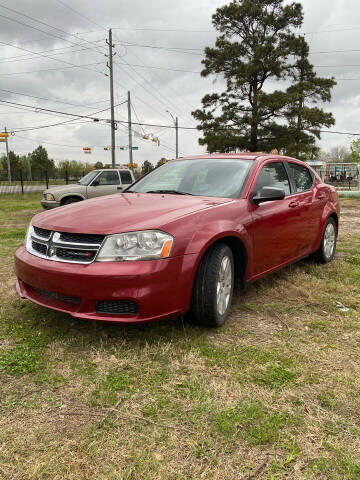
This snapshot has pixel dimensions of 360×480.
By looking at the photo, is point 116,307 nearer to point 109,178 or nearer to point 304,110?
point 109,178

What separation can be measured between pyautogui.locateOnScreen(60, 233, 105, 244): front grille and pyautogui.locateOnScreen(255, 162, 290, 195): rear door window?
165cm

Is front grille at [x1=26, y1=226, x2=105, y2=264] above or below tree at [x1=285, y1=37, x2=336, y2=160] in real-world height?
below

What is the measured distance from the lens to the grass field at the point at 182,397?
5.86 feet

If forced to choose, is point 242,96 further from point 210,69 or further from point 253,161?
point 253,161

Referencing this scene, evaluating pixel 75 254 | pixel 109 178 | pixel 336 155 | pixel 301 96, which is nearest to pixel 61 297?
pixel 75 254

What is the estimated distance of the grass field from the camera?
5.86 feet

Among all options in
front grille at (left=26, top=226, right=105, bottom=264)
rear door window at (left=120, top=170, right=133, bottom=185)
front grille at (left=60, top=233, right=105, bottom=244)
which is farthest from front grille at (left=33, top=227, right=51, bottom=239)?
rear door window at (left=120, top=170, right=133, bottom=185)

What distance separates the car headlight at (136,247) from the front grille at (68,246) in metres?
0.08

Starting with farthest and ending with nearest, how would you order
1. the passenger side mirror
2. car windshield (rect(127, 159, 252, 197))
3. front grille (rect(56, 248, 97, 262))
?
car windshield (rect(127, 159, 252, 197)) < the passenger side mirror < front grille (rect(56, 248, 97, 262))

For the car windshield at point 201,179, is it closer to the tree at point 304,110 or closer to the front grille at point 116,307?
the front grille at point 116,307

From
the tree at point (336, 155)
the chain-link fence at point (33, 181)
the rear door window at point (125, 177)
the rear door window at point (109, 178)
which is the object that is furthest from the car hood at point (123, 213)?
the tree at point (336, 155)

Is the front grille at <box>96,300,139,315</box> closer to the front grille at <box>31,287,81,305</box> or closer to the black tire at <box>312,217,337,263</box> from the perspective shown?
the front grille at <box>31,287,81,305</box>

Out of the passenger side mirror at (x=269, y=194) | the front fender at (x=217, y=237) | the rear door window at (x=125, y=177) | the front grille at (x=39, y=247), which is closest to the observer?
the front fender at (x=217, y=237)

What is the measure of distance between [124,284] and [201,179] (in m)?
1.69
